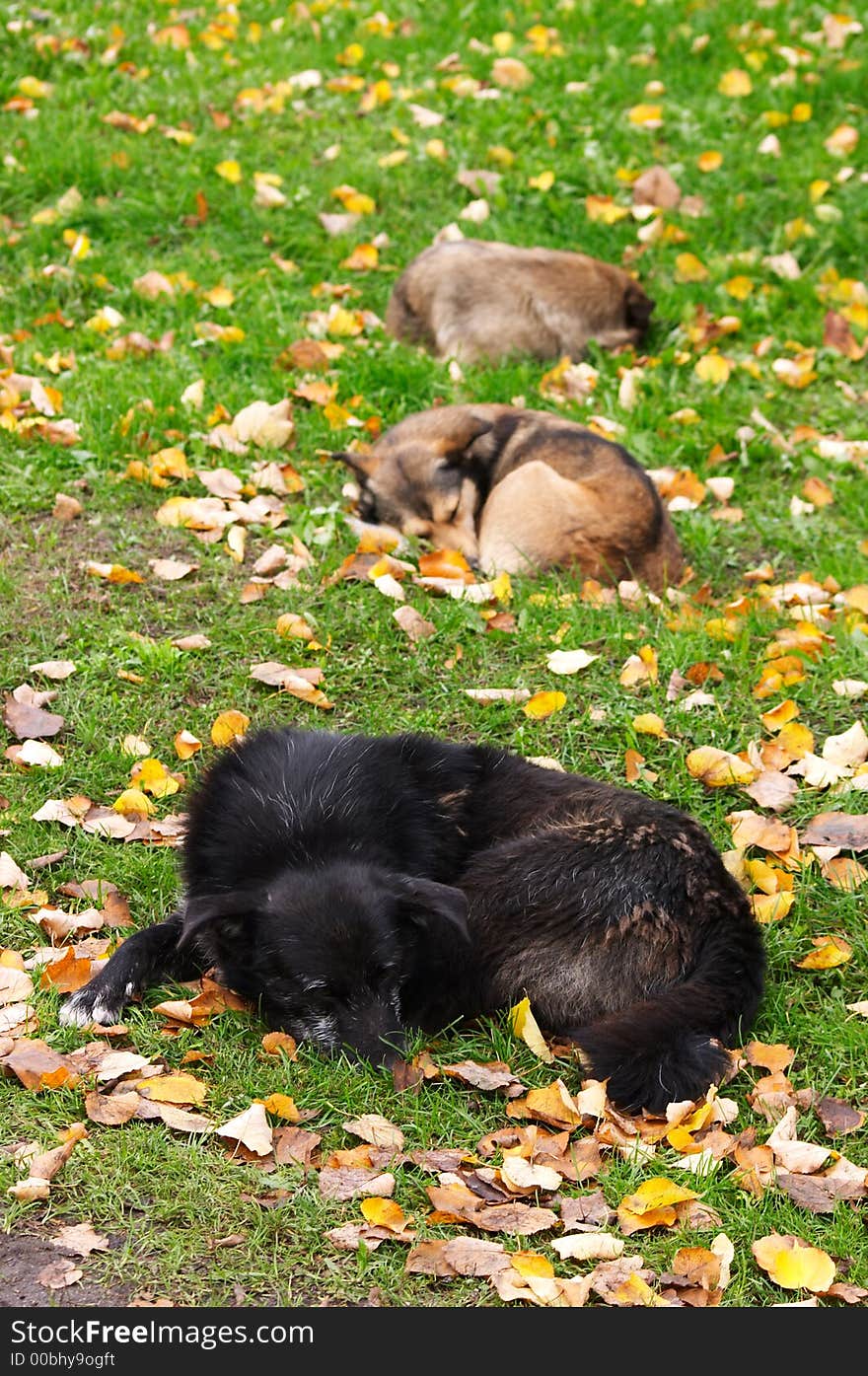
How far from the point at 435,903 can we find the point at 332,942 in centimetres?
30

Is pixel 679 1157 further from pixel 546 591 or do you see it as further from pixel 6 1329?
pixel 546 591

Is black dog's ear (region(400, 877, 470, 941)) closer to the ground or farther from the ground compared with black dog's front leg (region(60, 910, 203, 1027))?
farther from the ground

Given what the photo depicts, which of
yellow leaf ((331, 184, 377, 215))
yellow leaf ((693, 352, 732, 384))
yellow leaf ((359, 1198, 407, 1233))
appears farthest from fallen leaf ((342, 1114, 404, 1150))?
yellow leaf ((331, 184, 377, 215))

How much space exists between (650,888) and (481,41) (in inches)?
371

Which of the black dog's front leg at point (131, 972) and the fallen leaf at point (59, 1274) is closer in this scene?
the fallen leaf at point (59, 1274)

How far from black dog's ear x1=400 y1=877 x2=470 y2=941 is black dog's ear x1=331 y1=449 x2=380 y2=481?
3.49m

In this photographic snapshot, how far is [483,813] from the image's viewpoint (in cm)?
491

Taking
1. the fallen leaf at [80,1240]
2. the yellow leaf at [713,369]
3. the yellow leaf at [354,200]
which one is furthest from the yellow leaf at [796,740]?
the yellow leaf at [354,200]

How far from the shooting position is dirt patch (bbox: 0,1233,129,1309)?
320 cm

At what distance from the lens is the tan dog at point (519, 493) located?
22.8ft

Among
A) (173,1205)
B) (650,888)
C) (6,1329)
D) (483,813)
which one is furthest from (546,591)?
(6,1329)

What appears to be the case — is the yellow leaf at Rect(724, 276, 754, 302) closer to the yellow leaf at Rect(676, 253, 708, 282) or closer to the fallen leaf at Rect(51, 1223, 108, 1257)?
the yellow leaf at Rect(676, 253, 708, 282)

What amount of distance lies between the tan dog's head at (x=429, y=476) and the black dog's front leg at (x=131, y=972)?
3228mm

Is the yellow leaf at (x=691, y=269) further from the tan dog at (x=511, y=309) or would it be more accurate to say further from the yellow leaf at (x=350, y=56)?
the yellow leaf at (x=350, y=56)
